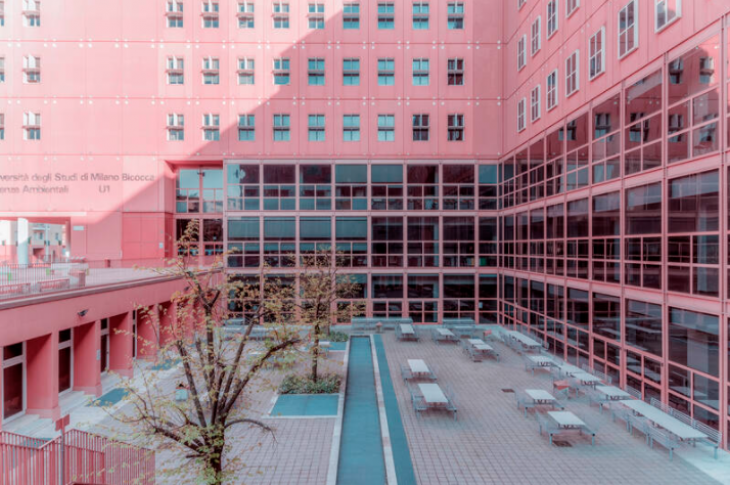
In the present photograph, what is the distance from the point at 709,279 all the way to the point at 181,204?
1089 inches

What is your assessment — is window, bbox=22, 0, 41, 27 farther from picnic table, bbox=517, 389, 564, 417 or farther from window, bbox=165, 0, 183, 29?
picnic table, bbox=517, 389, 564, 417

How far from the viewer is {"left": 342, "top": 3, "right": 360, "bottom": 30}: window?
26.0 metres

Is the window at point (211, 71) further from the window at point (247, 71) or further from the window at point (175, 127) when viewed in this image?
the window at point (175, 127)

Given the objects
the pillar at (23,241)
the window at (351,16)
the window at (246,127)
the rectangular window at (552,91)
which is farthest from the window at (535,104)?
the pillar at (23,241)

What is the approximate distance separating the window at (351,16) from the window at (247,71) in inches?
254

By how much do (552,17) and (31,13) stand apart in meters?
30.2

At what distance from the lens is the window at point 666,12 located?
1219 centimetres

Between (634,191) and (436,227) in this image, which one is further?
(436,227)

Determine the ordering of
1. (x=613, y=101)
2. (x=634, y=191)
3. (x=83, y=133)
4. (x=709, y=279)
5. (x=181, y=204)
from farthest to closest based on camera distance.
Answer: (x=181, y=204) → (x=83, y=133) → (x=613, y=101) → (x=634, y=191) → (x=709, y=279)

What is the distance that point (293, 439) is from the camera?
1110cm

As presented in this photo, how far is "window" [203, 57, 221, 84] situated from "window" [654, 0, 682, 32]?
75.2ft

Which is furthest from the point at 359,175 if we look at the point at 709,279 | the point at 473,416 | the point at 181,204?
the point at 709,279

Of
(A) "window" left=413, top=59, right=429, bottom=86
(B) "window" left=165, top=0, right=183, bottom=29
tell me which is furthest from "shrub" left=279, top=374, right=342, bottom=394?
(B) "window" left=165, top=0, right=183, bottom=29

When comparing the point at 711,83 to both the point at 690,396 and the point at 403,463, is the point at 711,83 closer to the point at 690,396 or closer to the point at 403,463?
the point at 690,396
